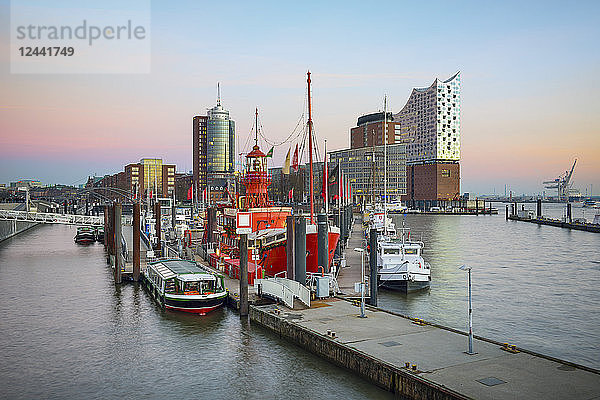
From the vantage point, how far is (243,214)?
1469 inches

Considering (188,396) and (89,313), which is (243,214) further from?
(188,396)

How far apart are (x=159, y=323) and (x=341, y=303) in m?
11.9

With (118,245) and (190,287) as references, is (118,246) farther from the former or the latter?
(190,287)

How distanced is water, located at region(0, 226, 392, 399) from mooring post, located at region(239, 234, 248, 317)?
2.98 feet

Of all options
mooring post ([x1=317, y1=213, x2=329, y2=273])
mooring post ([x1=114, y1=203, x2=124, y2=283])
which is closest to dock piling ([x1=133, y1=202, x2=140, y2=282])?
mooring post ([x1=114, y1=203, x2=124, y2=283])

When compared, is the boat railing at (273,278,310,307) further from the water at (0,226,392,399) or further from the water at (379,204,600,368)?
the water at (379,204,600,368)

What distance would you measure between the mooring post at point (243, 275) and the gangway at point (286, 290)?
72.5 inches

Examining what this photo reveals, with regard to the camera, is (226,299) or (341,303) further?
(226,299)

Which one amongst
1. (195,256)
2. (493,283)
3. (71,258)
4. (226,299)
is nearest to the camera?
(226,299)

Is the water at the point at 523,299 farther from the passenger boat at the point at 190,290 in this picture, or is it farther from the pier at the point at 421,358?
the passenger boat at the point at 190,290

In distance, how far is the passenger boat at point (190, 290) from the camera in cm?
3450

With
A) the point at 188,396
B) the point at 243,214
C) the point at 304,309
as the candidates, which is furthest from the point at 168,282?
the point at 188,396

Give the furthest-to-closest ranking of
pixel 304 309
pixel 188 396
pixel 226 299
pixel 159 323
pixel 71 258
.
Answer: pixel 71 258
pixel 226 299
pixel 159 323
pixel 304 309
pixel 188 396

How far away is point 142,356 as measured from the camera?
2769 centimetres
